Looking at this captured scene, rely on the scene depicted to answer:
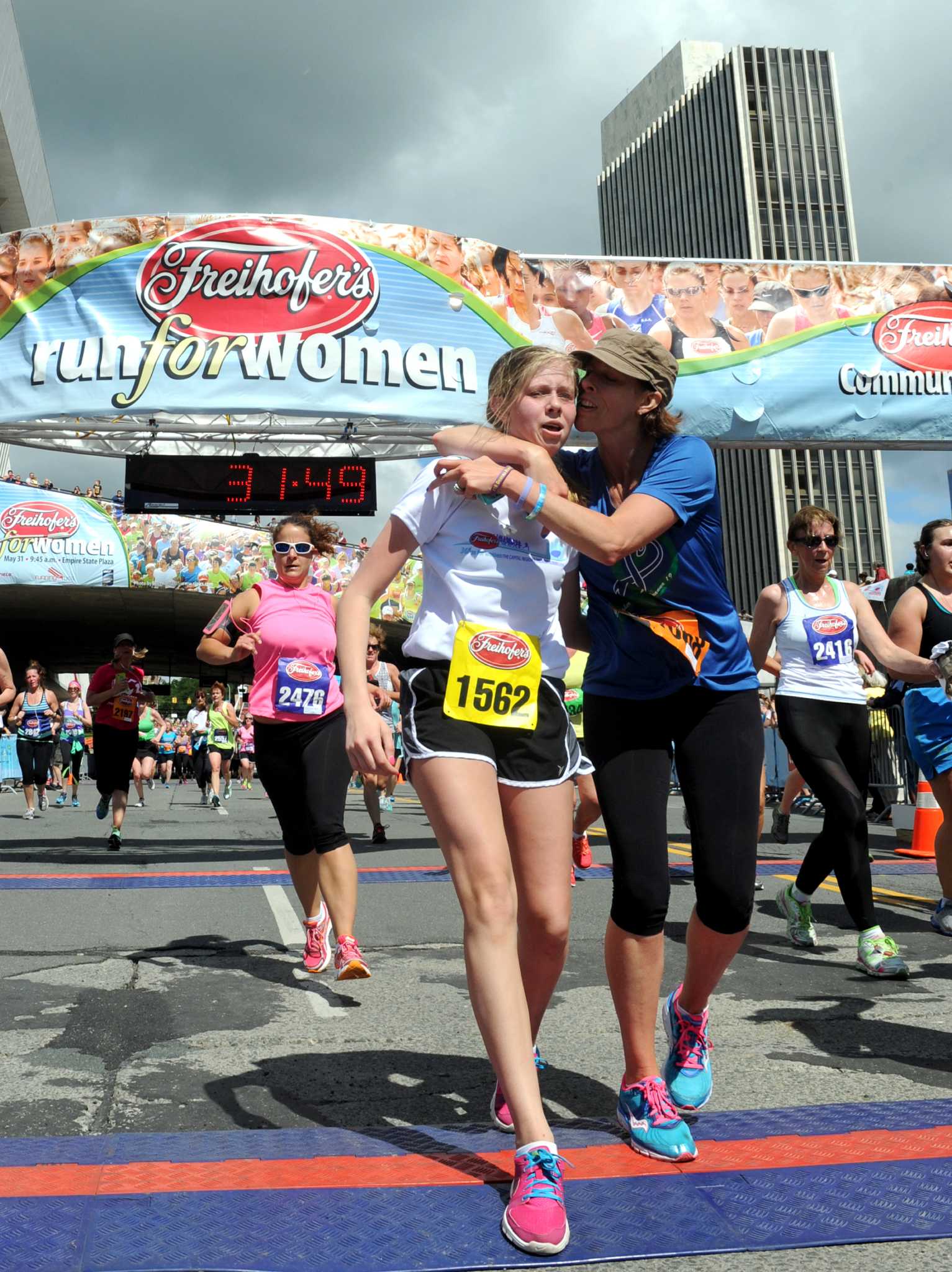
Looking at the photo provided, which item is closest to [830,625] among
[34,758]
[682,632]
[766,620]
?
[766,620]

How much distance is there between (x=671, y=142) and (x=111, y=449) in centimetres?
10976

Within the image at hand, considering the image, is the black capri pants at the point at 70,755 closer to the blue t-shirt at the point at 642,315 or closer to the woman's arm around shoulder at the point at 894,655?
the blue t-shirt at the point at 642,315

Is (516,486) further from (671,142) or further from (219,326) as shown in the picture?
(671,142)

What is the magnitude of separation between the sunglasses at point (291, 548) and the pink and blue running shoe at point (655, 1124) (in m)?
2.97

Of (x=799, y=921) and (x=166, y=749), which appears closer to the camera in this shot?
(x=799, y=921)

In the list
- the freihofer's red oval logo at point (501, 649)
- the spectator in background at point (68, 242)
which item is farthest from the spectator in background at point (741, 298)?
the freihofer's red oval logo at point (501, 649)

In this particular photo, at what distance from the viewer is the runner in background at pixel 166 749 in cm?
3341

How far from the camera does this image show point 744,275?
1152 cm

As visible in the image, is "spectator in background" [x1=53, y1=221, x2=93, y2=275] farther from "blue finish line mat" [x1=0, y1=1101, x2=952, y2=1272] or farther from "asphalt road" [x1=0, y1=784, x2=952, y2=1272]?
"blue finish line mat" [x1=0, y1=1101, x2=952, y2=1272]

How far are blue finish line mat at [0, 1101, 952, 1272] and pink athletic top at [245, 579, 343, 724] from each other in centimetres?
220

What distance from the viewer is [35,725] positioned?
16.5m

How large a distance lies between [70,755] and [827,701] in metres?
25.5

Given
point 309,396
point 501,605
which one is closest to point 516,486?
point 501,605

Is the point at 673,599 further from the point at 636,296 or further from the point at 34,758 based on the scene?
the point at 34,758
